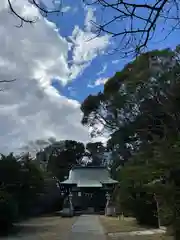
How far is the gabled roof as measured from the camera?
4881 cm

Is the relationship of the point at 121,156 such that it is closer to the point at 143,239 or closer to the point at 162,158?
the point at 143,239

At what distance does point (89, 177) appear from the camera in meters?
50.7

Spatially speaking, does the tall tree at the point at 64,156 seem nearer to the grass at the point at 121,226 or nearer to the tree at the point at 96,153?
the tree at the point at 96,153

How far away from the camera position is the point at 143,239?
601 inches

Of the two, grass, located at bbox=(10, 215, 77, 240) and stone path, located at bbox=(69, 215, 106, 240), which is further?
grass, located at bbox=(10, 215, 77, 240)

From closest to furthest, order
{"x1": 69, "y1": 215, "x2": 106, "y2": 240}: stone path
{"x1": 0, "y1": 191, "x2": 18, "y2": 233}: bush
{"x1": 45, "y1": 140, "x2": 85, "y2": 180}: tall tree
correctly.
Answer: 1. {"x1": 69, "y1": 215, "x2": 106, "y2": 240}: stone path
2. {"x1": 0, "y1": 191, "x2": 18, "y2": 233}: bush
3. {"x1": 45, "y1": 140, "x2": 85, "y2": 180}: tall tree

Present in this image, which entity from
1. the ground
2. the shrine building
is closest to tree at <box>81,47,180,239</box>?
the shrine building

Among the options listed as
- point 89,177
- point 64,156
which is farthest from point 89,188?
point 64,156

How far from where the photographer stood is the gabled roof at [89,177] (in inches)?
1922

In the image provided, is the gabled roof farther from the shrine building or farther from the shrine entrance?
the shrine entrance

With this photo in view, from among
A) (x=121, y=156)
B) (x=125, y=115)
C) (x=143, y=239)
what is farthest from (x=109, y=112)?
(x=143, y=239)

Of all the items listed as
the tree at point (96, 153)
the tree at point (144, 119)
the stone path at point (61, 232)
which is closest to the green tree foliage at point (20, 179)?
the stone path at point (61, 232)

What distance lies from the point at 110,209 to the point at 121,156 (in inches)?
309

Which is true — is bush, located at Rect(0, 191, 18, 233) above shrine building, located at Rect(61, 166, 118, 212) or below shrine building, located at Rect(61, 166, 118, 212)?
below
